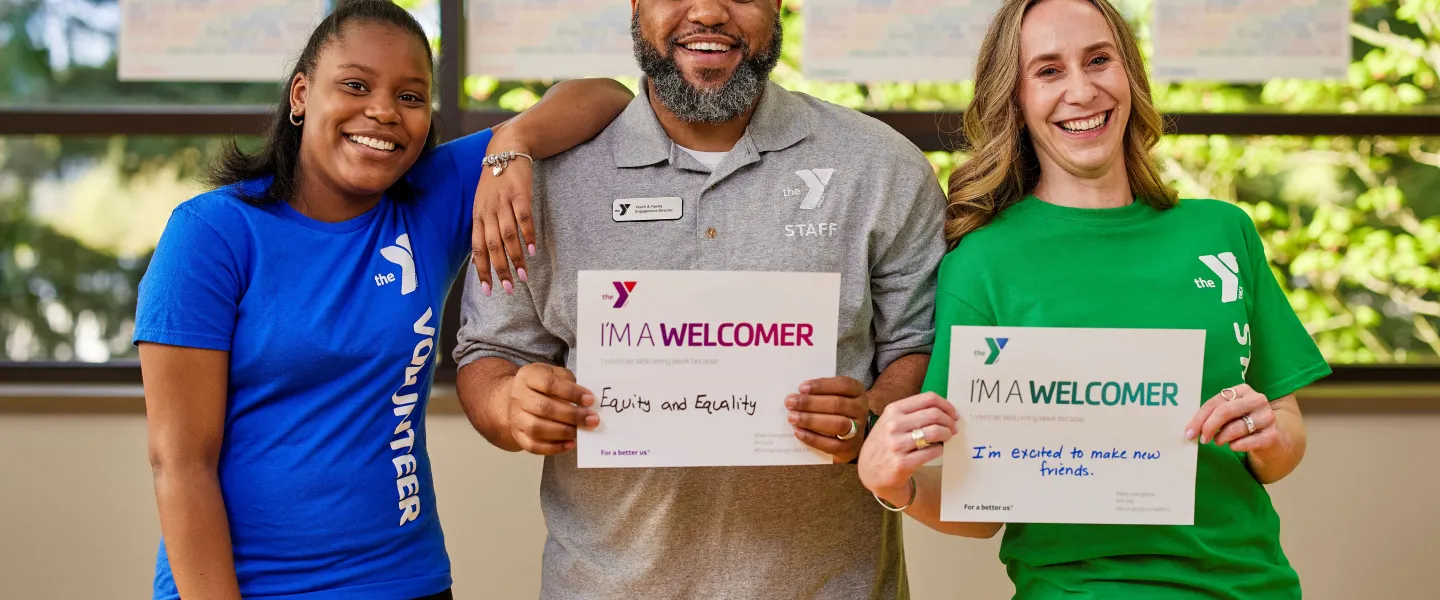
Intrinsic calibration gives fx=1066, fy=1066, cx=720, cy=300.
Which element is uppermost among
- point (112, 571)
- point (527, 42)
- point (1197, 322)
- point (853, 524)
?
point (527, 42)

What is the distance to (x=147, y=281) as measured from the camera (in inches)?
61.0

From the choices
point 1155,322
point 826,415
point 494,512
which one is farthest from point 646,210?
point 494,512

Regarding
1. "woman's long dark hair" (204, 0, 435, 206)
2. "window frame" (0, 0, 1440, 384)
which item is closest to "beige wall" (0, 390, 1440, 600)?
"window frame" (0, 0, 1440, 384)

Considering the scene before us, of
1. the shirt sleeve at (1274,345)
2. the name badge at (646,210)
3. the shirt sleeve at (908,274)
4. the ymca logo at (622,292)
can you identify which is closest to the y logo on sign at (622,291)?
the ymca logo at (622,292)

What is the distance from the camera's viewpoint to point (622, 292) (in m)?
1.54

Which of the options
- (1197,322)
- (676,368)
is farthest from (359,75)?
(1197,322)

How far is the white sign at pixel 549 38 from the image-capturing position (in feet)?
11.2

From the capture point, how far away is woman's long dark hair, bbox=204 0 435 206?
5.62 feet

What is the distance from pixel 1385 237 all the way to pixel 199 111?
3.89m

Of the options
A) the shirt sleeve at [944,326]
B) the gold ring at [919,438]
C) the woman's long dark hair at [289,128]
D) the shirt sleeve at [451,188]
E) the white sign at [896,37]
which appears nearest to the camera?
the gold ring at [919,438]

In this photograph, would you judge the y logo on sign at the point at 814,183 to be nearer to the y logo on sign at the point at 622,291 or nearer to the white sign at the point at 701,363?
the white sign at the point at 701,363

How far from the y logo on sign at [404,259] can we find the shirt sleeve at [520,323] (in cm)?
11

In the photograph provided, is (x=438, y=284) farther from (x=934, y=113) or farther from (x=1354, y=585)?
(x=1354, y=585)

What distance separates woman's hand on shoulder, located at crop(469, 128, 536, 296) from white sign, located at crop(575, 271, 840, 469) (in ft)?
0.41
